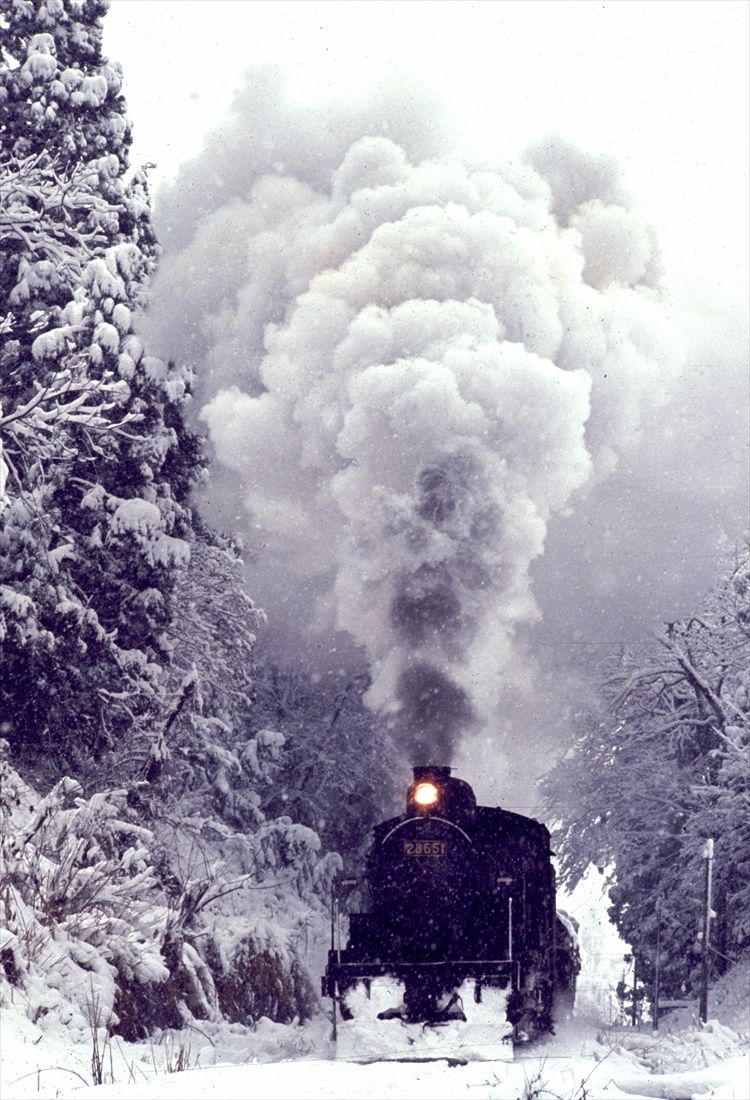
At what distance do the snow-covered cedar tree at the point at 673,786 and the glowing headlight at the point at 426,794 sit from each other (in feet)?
30.3

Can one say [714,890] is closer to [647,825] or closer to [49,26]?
[647,825]

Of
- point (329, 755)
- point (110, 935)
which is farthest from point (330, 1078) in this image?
point (329, 755)

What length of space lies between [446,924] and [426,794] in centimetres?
132

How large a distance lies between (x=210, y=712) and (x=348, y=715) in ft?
27.6

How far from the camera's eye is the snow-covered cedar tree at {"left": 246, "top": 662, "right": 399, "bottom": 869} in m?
30.7

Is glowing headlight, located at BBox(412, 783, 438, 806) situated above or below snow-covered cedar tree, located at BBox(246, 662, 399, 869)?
below

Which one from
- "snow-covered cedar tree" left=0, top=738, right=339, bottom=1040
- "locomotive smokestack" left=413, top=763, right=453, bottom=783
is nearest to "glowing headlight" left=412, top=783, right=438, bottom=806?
"locomotive smokestack" left=413, top=763, right=453, bottom=783

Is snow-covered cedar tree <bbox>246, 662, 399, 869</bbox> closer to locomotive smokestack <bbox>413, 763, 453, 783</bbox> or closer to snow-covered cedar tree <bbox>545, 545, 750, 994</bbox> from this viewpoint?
snow-covered cedar tree <bbox>545, 545, 750, 994</bbox>

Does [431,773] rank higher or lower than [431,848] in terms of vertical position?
higher

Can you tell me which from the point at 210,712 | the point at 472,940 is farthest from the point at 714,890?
the point at 472,940

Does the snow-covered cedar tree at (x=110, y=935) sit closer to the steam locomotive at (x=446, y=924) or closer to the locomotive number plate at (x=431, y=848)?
the steam locomotive at (x=446, y=924)

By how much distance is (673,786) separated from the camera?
25172 millimetres

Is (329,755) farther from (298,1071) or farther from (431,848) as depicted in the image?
(298,1071)

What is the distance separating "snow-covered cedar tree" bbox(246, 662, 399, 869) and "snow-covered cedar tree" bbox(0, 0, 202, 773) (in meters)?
11.2
